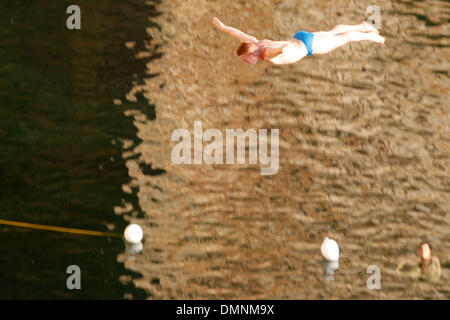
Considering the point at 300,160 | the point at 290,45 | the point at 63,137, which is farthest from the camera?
the point at 63,137

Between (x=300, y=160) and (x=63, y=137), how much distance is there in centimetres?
301

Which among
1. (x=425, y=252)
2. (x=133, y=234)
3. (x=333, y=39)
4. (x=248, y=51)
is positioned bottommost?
(x=425, y=252)

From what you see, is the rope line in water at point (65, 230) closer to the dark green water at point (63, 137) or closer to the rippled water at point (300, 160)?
the dark green water at point (63, 137)

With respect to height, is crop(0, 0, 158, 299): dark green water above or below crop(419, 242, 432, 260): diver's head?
above

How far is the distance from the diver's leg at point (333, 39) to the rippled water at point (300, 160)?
1611 mm

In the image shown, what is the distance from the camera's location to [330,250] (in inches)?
310

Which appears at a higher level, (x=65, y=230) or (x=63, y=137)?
(x=63, y=137)

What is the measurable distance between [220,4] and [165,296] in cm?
659

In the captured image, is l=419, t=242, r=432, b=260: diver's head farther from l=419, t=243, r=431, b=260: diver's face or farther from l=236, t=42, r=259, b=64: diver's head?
l=236, t=42, r=259, b=64: diver's head

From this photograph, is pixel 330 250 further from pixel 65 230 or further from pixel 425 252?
pixel 65 230

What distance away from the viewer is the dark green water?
308 inches

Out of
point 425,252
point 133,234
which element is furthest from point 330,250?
point 133,234

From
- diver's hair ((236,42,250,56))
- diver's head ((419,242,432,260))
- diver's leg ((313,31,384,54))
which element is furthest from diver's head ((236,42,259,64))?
diver's head ((419,242,432,260))

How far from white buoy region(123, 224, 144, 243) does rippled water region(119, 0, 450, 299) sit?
152 mm
